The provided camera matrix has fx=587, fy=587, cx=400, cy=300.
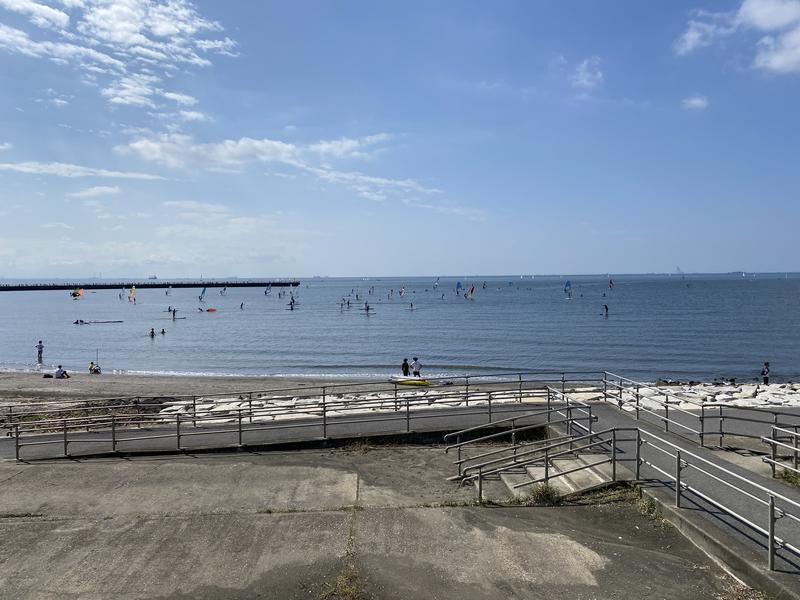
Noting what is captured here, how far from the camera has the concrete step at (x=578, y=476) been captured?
33.8 ft

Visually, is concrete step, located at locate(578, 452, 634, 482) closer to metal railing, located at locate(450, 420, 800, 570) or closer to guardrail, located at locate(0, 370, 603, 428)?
metal railing, located at locate(450, 420, 800, 570)

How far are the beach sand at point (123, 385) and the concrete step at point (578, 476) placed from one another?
2170 cm

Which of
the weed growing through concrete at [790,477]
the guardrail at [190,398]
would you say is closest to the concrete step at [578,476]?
the weed growing through concrete at [790,477]

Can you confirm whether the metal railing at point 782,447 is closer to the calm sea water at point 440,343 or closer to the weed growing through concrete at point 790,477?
the weed growing through concrete at point 790,477

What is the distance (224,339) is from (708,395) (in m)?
54.1

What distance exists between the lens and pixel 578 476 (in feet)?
35.4

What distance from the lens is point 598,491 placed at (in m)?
10.1

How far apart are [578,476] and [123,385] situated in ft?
102

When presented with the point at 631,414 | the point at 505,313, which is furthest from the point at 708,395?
the point at 505,313

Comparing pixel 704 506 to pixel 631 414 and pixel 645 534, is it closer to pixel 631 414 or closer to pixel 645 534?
pixel 645 534

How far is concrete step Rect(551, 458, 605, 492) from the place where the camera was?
1030cm

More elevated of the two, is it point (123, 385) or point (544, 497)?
point (544, 497)

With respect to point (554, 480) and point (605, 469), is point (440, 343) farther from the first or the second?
point (605, 469)

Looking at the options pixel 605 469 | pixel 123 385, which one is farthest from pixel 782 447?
pixel 123 385
